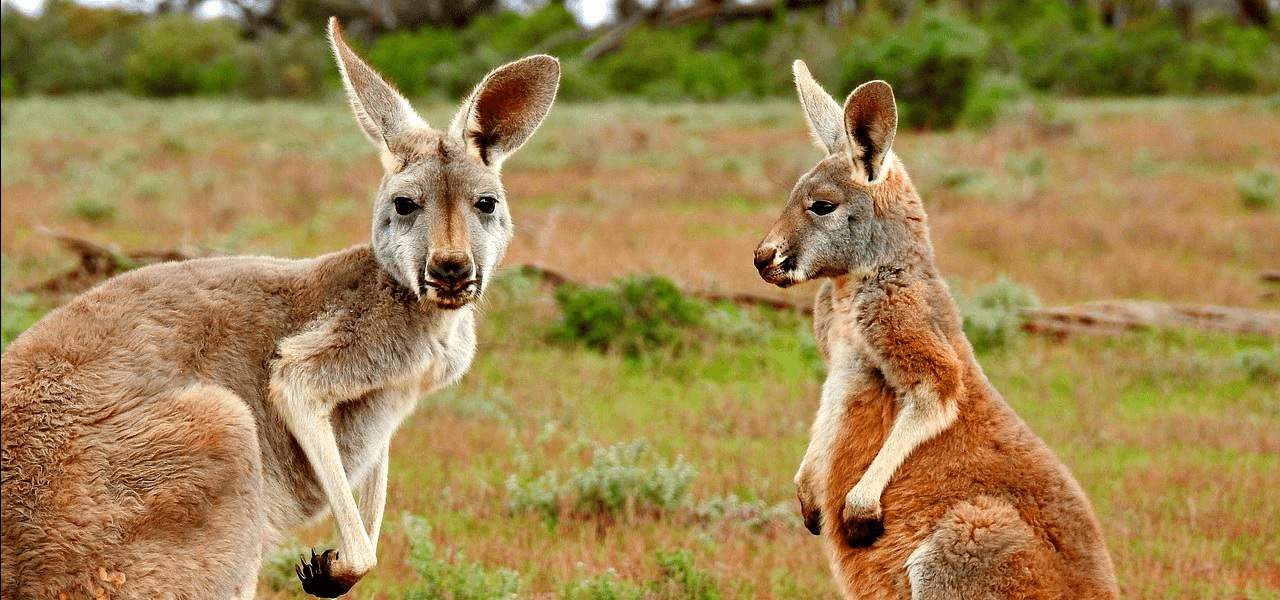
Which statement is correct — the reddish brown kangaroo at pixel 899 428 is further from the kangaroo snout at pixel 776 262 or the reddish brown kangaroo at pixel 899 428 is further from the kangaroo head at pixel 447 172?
the kangaroo head at pixel 447 172

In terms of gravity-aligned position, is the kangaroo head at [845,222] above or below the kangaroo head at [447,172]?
below

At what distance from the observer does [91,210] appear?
550 inches

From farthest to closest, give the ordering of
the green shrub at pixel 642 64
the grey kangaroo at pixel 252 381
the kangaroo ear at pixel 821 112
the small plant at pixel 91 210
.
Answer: the green shrub at pixel 642 64
the small plant at pixel 91 210
the kangaroo ear at pixel 821 112
the grey kangaroo at pixel 252 381

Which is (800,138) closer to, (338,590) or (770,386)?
(770,386)

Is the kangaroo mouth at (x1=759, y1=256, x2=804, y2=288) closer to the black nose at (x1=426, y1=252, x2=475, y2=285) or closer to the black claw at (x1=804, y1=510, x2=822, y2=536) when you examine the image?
the black claw at (x1=804, y1=510, x2=822, y2=536)

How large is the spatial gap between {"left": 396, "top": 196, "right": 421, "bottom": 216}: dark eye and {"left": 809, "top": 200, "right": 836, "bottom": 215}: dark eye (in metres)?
1.37

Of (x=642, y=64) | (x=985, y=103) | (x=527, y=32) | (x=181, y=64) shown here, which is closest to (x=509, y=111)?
Answer: (x=985, y=103)

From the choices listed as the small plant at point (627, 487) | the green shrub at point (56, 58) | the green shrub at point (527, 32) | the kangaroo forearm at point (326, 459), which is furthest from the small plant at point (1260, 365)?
the green shrub at point (527, 32)

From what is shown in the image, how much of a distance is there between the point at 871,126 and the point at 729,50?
42463mm

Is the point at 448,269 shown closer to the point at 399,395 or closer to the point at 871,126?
the point at 399,395

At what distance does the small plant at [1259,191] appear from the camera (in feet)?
51.2

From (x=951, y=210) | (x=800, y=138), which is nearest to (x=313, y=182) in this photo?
(x=951, y=210)

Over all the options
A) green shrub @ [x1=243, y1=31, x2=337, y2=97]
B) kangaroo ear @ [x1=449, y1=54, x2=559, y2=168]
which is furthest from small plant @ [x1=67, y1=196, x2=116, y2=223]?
green shrub @ [x1=243, y1=31, x2=337, y2=97]

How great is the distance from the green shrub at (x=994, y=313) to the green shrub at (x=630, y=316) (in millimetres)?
1955
